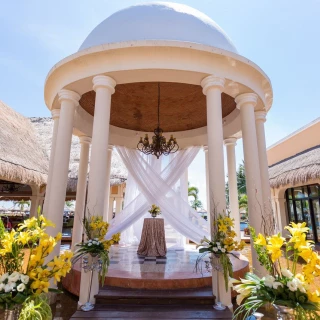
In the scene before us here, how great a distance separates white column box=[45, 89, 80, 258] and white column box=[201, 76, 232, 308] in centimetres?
291

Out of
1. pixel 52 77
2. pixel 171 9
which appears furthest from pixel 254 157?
pixel 52 77

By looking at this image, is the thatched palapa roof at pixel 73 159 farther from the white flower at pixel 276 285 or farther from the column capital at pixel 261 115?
the white flower at pixel 276 285

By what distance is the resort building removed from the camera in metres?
9.26

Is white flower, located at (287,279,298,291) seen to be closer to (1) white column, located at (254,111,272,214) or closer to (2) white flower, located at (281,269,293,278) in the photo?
(2) white flower, located at (281,269,293,278)

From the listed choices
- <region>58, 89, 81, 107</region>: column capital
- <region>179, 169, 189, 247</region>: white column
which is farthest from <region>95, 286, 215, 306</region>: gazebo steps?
<region>179, 169, 189, 247</region>: white column

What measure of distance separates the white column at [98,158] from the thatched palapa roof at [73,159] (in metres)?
6.11

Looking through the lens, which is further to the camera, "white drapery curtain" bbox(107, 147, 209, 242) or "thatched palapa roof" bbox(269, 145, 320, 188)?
"thatched palapa roof" bbox(269, 145, 320, 188)

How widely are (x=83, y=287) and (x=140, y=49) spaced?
440 centimetres

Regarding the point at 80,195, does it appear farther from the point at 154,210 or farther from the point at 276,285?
the point at 276,285

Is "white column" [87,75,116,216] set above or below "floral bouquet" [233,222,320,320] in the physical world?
above

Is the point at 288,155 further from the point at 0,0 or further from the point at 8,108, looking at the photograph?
the point at 8,108

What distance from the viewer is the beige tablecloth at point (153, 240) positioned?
649 cm

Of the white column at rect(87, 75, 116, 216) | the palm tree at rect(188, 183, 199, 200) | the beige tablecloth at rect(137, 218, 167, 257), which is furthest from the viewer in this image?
the palm tree at rect(188, 183, 199, 200)

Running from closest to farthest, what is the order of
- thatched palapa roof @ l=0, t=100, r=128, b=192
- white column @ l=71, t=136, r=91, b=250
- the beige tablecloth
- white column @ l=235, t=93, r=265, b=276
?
white column @ l=235, t=93, r=265, b=276 → the beige tablecloth → white column @ l=71, t=136, r=91, b=250 → thatched palapa roof @ l=0, t=100, r=128, b=192
